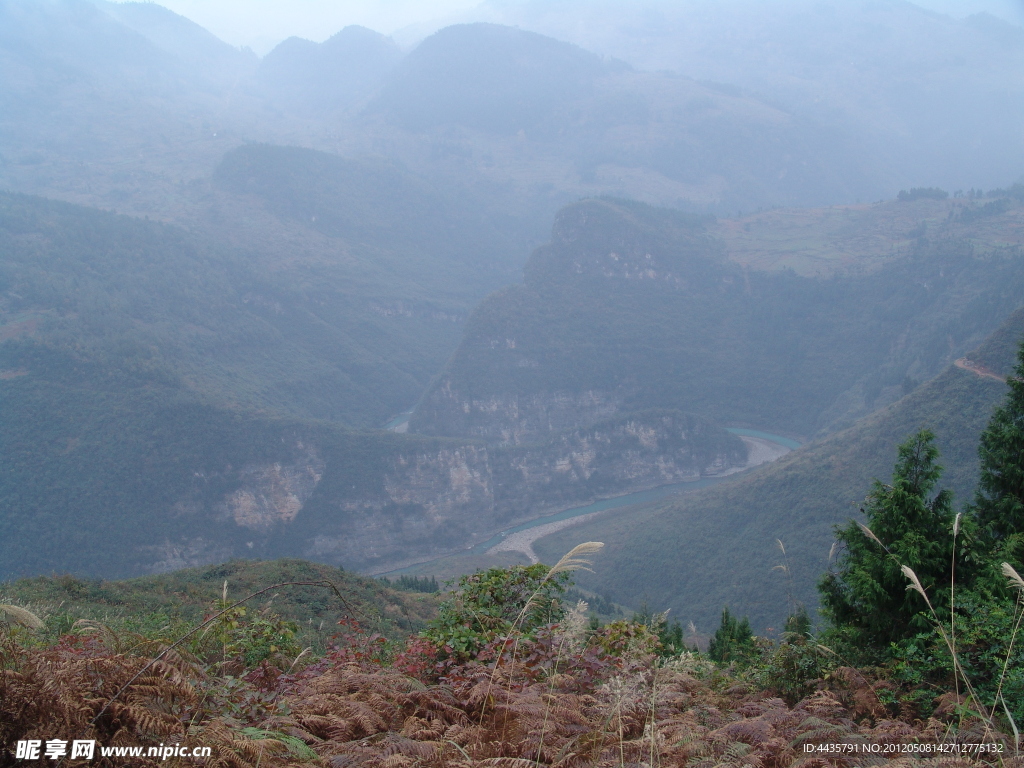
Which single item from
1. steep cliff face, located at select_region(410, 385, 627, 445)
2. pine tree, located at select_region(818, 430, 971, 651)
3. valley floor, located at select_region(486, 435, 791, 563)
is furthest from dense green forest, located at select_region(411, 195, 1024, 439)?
pine tree, located at select_region(818, 430, 971, 651)

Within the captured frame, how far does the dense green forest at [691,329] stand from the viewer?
14075 centimetres

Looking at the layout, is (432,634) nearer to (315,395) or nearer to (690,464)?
(690,464)

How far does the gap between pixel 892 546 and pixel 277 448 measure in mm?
102020

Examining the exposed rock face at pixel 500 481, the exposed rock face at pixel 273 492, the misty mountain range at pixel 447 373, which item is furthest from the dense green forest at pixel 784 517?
the exposed rock face at pixel 273 492

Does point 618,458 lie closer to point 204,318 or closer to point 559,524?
point 559,524

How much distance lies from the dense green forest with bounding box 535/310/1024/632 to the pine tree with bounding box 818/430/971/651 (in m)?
39.1

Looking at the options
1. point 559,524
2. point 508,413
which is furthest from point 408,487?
point 508,413

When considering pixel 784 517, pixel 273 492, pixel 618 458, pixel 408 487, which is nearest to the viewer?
pixel 784 517

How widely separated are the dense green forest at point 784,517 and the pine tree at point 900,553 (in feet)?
128

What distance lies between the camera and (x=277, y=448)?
105938mm

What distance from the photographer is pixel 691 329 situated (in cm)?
16812

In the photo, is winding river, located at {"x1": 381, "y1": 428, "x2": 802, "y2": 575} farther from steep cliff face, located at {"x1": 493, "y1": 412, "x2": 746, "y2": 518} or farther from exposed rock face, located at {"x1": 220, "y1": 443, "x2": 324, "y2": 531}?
exposed rock face, located at {"x1": 220, "y1": 443, "x2": 324, "y2": 531}

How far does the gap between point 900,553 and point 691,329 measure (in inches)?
6264

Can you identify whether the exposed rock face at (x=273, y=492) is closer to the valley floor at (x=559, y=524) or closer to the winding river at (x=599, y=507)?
the winding river at (x=599, y=507)
